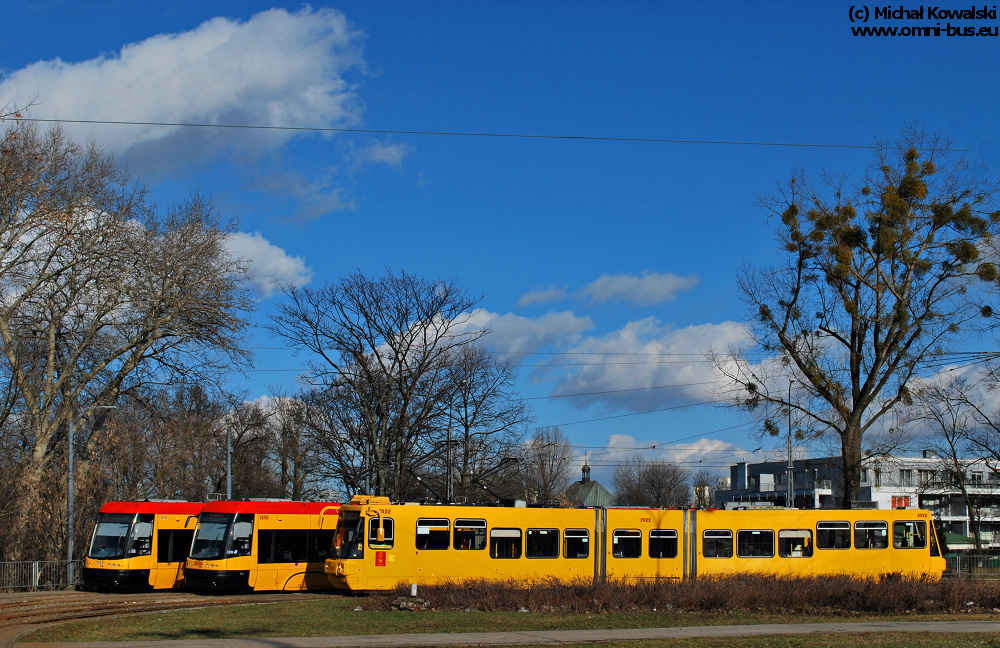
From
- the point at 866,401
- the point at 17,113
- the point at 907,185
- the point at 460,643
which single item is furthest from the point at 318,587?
the point at 907,185

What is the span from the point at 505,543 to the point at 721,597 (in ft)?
25.6

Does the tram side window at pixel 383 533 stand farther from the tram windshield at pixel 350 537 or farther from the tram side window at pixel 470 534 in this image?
the tram side window at pixel 470 534

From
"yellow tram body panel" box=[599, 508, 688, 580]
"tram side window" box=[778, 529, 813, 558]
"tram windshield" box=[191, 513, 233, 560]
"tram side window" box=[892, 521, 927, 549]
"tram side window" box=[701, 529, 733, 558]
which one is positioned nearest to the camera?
"tram windshield" box=[191, 513, 233, 560]

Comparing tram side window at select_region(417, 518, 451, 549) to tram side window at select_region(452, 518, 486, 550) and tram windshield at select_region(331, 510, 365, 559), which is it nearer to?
tram side window at select_region(452, 518, 486, 550)

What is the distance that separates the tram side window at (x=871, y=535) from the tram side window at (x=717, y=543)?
435cm

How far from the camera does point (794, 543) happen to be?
2970cm

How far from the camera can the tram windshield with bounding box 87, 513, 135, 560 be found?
95.8 feet

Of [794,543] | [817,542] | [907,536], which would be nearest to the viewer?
[794,543]

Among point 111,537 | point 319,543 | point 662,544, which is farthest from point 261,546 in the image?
point 662,544

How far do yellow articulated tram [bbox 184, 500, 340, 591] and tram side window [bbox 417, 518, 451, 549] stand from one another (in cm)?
416

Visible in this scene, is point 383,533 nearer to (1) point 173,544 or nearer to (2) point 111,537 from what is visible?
(1) point 173,544

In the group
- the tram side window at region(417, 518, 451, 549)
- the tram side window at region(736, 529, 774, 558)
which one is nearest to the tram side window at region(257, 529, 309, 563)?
the tram side window at region(417, 518, 451, 549)

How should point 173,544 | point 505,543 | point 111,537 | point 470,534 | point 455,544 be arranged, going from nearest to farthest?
point 455,544, point 470,534, point 505,543, point 111,537, point 173,544

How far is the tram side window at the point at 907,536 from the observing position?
30438 mm
